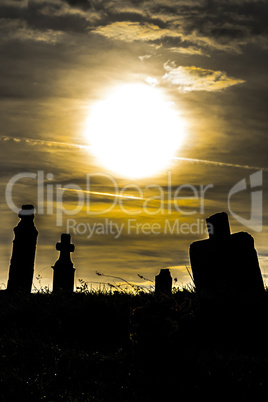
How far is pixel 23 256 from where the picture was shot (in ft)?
47.9

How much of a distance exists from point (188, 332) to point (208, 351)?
4.15 feet

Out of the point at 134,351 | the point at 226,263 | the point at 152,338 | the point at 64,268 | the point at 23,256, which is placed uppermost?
the point at 23,256

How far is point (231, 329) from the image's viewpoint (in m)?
8.80

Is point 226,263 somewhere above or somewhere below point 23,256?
below

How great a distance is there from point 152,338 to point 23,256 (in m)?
9.26

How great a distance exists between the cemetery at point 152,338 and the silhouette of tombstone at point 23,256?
357 mm

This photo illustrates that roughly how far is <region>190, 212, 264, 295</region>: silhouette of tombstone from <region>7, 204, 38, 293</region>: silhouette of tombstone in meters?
5.67

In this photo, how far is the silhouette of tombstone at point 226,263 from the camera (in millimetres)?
10664

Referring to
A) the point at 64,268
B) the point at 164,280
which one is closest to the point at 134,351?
the point at 164,280

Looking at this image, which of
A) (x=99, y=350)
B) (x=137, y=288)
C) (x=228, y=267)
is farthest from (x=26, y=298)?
(x=228, y=267)

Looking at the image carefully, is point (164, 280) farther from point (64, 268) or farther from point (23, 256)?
point (23, 256)

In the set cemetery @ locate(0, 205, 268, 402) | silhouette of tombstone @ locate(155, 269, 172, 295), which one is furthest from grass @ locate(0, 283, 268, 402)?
silhouette of tombstone @ locate(155, 269, 172, 295)

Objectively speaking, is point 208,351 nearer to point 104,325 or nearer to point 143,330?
point 143,330

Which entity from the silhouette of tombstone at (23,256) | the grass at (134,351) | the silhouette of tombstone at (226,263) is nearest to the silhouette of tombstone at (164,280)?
the silhouette of tombstone at (226,263)
